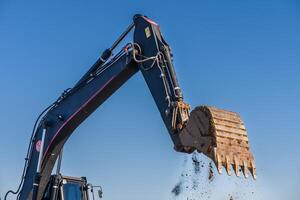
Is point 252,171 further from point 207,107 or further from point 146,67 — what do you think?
point 146,67

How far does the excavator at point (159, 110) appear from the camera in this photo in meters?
5.53

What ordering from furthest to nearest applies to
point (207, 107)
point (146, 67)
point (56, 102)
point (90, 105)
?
point (56, 102), point (90, 105), point (146, 67), point (207, 107)

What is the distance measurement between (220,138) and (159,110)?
1.39 m

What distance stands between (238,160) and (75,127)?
3947 millimetres

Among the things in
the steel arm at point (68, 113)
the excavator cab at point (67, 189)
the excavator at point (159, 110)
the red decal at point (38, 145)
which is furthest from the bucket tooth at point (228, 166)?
the red decal at point (38, 145)

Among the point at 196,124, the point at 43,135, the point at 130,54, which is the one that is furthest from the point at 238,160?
the point at 43,135

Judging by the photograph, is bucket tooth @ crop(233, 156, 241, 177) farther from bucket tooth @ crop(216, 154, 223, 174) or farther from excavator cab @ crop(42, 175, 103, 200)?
excavator cab @ crop(42, 175, 103, 200)

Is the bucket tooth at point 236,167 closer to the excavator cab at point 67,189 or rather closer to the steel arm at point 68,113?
the steel arm at point 68,113

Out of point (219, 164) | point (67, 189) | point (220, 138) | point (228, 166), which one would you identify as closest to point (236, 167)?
point (228, 166)

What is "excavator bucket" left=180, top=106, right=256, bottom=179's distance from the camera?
5.34 meters

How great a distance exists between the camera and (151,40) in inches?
281

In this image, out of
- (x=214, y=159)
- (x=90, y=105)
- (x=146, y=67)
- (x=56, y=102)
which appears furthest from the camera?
Answer: (x=56, y=102)

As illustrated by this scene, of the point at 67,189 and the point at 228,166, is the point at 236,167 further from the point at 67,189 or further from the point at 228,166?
the point at 67,189

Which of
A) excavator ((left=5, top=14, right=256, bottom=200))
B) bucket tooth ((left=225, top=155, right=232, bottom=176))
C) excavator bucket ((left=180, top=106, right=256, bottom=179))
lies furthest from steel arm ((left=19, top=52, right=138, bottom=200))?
bucket tooth ((left=225, top=155, right=232, bottom=176))
